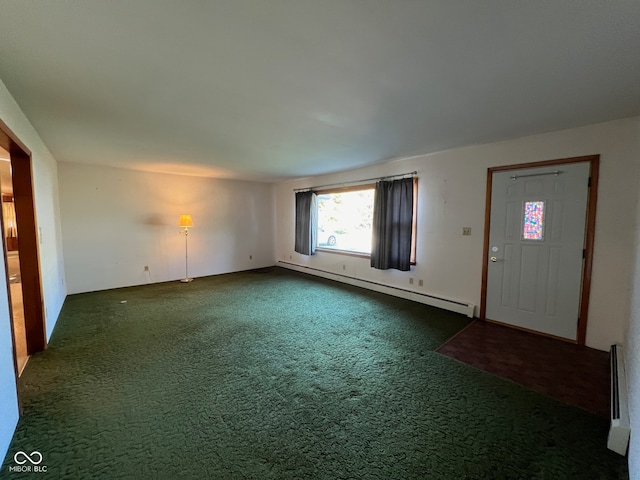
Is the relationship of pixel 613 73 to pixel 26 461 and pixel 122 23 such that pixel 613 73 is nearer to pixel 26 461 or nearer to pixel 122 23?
pixel 122 23

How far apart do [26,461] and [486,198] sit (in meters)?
4.77

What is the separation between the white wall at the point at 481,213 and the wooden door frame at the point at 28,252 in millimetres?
4493

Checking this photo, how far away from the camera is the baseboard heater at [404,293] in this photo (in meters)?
3.86

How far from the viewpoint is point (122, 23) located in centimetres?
134

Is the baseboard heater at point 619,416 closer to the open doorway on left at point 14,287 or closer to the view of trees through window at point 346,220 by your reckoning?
the view of trees through window at point 346,220

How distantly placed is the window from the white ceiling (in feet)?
7.58

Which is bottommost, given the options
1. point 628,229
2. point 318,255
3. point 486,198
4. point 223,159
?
point 318,255

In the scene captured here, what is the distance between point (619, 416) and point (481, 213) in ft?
8.13

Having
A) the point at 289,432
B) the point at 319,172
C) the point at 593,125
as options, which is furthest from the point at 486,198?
the point at 289,432

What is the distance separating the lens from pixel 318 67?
1.73m

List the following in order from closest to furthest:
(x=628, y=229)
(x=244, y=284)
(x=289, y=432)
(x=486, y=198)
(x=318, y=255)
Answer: (x=289, y=432) < (x=628, y=229) < (x=486, y=198) < (x=244, y=284) < (x=318, y=255)

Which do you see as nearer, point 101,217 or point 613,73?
point 613,73

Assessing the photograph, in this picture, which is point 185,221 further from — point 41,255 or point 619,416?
point 619,416

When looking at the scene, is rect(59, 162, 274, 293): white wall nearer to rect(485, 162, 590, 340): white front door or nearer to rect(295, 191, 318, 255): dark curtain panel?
rect(295, 191, 318, 255): dark curtain panel
